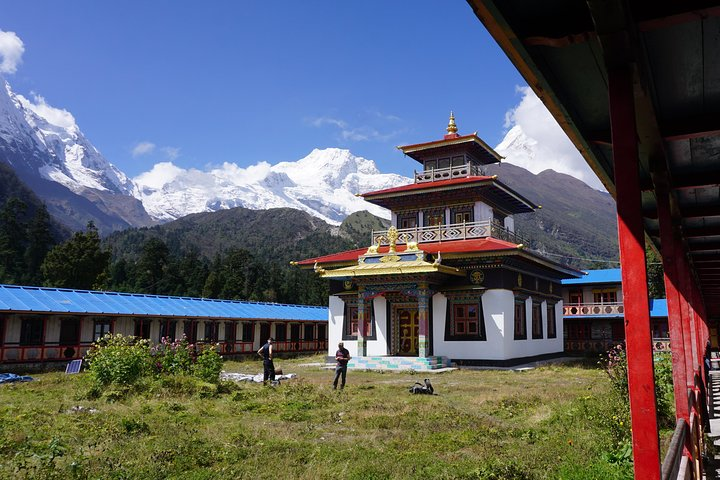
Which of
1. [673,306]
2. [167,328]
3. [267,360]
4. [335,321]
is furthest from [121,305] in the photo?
[673,306]

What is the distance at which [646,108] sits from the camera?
4551 millimetres

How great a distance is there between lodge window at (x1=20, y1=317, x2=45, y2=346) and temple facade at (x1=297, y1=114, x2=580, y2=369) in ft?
42.6

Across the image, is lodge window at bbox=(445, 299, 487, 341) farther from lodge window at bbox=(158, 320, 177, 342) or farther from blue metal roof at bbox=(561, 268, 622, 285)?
blue metal roof at bbox=(561, 268, 622, 285)

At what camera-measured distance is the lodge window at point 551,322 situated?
33344 millimetres

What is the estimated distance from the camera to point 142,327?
29.7 metres

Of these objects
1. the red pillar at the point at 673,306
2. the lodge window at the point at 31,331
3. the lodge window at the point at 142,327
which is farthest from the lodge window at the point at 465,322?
the red pillar at the point at 673,306

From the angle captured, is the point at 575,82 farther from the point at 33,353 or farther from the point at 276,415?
the point at 33,353

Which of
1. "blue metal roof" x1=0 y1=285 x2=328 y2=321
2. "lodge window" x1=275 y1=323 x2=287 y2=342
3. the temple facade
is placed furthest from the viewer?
"lodge window" x1=275 y1=323 x2=287 y2=342

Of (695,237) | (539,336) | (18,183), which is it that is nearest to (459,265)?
(539,336)

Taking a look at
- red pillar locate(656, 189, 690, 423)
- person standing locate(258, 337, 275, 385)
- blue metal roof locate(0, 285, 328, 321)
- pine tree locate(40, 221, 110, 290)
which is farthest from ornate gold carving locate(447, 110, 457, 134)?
pine tree locate(40, 221, 110, 290)

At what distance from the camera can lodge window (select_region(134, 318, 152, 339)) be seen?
29417 mm

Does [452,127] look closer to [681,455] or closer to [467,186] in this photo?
[467,186]

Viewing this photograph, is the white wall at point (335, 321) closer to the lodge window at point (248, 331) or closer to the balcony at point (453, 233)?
the balcony at point (453, 233)

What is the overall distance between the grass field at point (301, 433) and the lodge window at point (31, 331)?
8.99 metres
